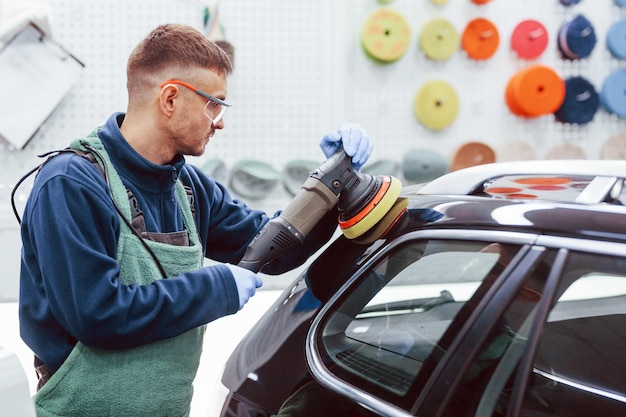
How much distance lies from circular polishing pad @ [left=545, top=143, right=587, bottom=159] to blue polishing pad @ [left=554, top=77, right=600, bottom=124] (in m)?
0.16

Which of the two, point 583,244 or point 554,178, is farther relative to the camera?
point 554,178

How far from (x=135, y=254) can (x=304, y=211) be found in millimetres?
362

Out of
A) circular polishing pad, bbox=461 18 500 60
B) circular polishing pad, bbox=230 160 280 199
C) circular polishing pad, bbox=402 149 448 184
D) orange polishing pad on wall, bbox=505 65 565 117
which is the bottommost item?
circular polishing pad, bbox=230 160 280 199

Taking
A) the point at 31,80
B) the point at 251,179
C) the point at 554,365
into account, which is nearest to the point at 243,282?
the point at 554,365

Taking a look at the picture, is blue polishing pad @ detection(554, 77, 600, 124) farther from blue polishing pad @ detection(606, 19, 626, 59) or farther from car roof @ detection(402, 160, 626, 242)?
car roof @ detection(402, 160, 626, 242)

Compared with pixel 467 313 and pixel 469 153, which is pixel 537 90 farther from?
pixel 467 313

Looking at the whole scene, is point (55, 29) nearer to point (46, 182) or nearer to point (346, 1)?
point (346, 1)

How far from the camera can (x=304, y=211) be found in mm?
→ 1351

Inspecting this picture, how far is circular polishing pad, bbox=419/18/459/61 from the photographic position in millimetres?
3662

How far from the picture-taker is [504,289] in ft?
3.10

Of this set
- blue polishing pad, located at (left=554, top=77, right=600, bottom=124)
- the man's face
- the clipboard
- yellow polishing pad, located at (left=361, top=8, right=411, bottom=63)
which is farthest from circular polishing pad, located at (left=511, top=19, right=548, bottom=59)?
the man's face

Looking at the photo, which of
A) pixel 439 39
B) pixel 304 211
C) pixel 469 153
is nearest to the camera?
pixel 304 211

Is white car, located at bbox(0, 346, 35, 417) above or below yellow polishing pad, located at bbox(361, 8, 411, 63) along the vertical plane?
below

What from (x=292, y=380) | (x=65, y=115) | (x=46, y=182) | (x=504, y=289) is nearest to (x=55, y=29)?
(x=65, y=115)
